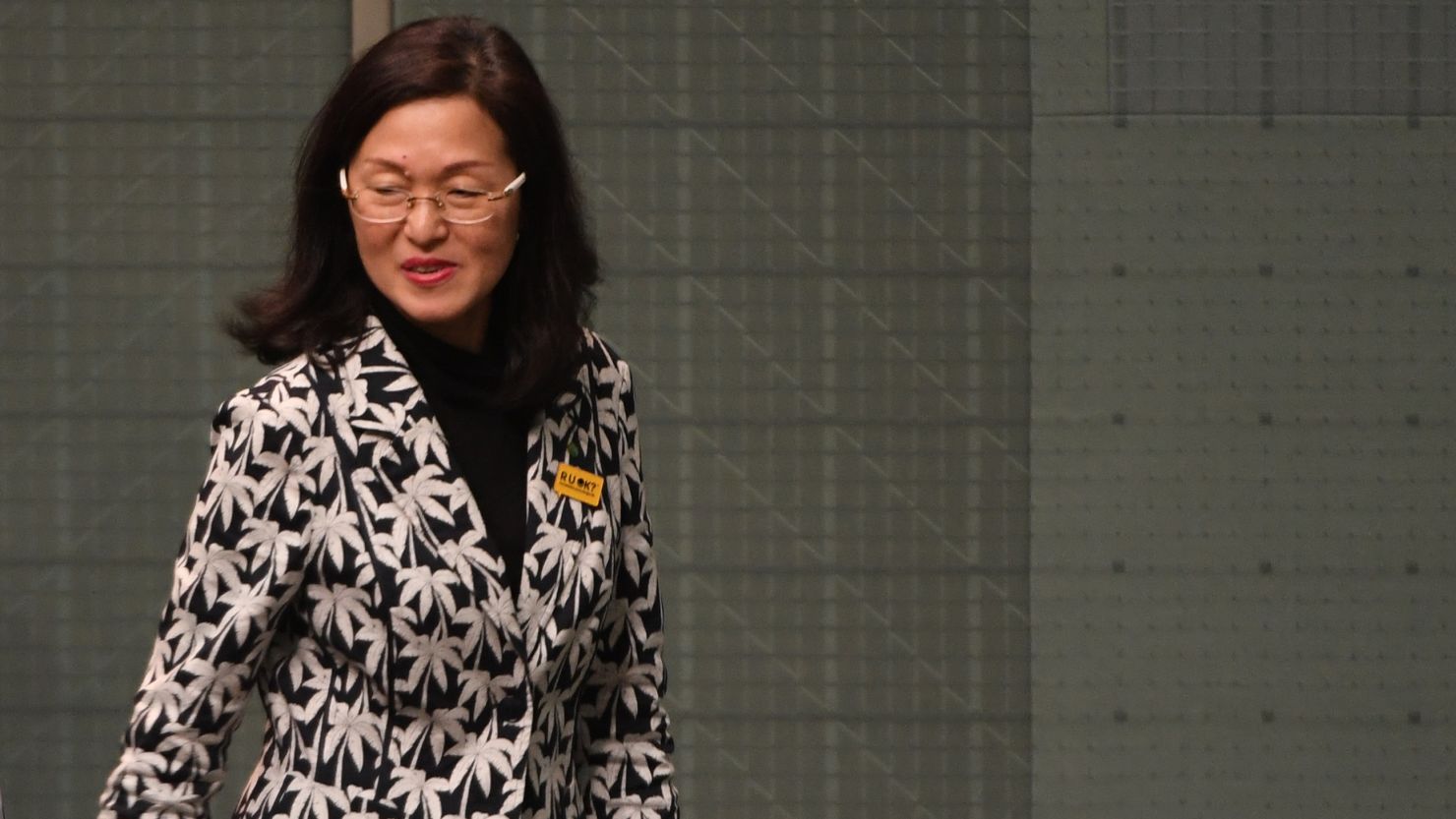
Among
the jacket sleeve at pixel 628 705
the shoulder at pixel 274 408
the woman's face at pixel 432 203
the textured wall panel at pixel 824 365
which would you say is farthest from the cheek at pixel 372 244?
the textured wall panel at pixel 824 365

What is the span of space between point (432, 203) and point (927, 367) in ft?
7.79

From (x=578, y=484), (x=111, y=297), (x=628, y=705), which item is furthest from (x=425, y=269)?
(x=111, y=297)

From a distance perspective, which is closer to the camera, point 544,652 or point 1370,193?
point 544,652

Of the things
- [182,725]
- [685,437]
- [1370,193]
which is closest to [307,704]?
[182,725]

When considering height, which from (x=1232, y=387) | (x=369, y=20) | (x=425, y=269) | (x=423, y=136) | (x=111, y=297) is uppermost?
(x=369, y=20)

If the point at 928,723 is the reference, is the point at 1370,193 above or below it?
above

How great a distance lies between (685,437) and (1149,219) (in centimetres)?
108

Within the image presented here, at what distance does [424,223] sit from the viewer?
5.70 feet

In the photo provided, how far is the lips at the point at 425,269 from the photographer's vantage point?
1756 mm

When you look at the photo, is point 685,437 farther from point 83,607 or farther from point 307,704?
point 307,704

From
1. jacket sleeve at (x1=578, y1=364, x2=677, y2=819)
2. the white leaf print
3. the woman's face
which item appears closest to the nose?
the woman's face

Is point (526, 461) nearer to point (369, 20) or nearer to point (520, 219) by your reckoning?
point (520, 219)

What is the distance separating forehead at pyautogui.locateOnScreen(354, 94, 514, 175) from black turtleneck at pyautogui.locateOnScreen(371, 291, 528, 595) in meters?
0.14

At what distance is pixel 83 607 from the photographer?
405 cm
